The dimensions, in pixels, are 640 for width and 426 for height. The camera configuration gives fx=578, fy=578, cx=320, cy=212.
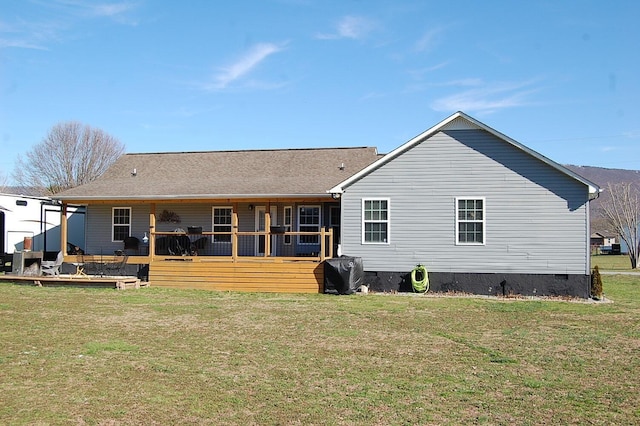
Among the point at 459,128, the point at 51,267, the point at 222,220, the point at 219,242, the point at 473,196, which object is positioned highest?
the point at 459,128

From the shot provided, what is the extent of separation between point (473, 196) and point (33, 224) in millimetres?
17029

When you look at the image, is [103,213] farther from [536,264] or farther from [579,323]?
[579,323]

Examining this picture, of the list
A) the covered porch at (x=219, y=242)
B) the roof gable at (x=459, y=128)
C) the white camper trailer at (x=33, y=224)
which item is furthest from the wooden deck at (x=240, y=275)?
the white camper trailer at (x=33, y=224)

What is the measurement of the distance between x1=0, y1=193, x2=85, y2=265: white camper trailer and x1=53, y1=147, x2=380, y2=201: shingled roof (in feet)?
8.63

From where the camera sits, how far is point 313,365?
779cm

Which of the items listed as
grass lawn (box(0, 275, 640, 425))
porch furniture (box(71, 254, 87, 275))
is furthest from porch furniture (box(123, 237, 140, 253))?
grass lawn (box(0, 275, 640, 425))

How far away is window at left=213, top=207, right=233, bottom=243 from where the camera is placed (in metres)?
21.2

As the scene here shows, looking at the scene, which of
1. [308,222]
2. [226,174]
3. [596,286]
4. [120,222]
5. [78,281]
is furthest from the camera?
[226,174]

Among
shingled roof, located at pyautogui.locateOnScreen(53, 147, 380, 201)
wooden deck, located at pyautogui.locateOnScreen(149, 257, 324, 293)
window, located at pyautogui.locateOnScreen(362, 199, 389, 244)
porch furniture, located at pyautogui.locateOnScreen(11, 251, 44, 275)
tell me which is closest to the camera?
wooden deck, located at pyautogui.locateOnScreen(149, 257, 324, 293)

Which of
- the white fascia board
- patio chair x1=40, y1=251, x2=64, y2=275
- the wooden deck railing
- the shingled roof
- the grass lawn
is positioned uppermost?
the shingled roof

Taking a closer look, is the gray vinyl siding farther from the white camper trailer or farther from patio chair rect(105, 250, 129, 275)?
the white camper trailer

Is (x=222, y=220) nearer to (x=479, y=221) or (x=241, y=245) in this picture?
(x=241, y=245)

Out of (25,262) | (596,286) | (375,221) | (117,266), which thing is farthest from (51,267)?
(596,286)

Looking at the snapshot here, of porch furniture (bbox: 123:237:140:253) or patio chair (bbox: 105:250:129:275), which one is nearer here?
patio chair (bbox: 105:250:129:275)
